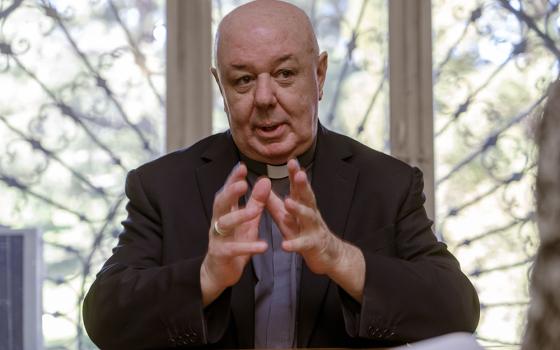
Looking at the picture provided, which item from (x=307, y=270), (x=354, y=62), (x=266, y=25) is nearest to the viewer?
(x=307, y=270)

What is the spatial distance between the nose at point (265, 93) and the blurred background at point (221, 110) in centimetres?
163

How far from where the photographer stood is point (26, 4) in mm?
3963

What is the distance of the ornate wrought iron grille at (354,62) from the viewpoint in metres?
4.05

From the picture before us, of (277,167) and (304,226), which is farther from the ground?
(277,167)

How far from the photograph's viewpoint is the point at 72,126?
398 centimetres

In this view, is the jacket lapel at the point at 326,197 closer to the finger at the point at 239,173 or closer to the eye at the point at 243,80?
the eye at the point at 243,80

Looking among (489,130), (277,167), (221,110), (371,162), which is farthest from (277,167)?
(489,130)

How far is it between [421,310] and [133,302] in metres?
0.68

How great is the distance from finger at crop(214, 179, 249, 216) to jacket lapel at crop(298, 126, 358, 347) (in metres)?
0.43

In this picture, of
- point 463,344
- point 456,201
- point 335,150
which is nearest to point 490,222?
point 456,201

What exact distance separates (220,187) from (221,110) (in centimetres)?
158

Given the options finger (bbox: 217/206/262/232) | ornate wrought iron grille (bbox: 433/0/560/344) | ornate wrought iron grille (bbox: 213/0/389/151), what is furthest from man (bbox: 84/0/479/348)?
ornate wrought iron grille (bbox: 433/0/560/344)

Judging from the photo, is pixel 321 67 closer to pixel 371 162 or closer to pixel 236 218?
pixel 371 162

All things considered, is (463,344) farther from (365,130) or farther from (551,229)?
(365,130)
